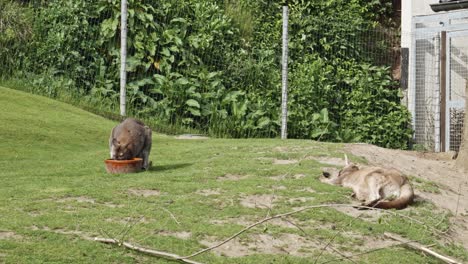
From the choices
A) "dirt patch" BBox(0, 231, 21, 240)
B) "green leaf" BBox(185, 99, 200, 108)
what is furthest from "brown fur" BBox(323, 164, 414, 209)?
"green leaf" BBox(185, 99, 200, 108)

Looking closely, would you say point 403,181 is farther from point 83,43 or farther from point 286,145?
point 83,43

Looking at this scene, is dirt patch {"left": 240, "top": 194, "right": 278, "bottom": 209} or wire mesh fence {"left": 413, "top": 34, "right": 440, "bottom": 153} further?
wire mesh fence {"left": 413, "top": 34, "right": 440, "bottom": 153}

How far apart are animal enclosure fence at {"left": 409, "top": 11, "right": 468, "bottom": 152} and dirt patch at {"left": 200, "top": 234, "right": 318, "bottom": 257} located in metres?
8.78

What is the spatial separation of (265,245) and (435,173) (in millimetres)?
4417

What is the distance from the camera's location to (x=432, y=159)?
42.2ft

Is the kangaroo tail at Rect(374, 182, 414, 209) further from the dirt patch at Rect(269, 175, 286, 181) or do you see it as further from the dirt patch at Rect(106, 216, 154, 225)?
the dirt patch at Rect(106, 216, 154, 225)

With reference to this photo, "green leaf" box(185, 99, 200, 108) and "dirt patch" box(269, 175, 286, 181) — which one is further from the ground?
"green leaf" box(185, 99, 200, 108)

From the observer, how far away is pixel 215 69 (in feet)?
52.9

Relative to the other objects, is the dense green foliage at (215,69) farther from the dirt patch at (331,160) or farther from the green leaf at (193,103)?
the dirt patch at (331,160)

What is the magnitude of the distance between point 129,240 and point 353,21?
1153cm

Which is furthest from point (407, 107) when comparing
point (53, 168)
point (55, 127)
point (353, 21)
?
point (53, 168)

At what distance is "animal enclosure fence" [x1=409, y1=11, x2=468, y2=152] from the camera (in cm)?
1562

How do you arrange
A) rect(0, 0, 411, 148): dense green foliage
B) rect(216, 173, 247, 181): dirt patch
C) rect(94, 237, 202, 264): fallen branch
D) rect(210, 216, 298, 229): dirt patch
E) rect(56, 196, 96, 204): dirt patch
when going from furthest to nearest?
rect(0, 0, 411, 148): dense green foliage → rect(216, 173, 247, 181): dirt patch → rect(56, 196, 96, 204): dirt patch → rect(210, 216, 298, 229): dirt patch → rect(94, 237, 202, 264): fallen branch

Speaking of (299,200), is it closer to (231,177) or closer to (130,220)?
(231,177)
